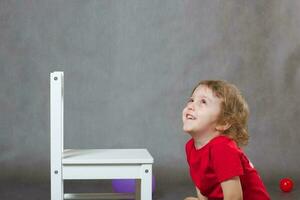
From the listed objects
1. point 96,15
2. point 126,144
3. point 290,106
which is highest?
point 96,15

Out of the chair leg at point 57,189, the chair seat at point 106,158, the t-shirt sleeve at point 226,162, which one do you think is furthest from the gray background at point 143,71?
the t-shirt sleeve at point 226,162

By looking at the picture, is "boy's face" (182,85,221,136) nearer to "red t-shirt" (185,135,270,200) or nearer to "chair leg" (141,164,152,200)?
"red t-shirt" (185,135,270,200)

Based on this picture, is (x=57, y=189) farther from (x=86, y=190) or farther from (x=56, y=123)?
(x=86, y=190)

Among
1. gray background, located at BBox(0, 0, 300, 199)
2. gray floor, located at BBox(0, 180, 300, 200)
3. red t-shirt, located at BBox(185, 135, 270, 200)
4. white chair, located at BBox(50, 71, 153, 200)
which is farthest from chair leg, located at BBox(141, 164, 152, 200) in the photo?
gray background, located at BBox(0, 0, 300, 199)

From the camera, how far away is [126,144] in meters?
3.79

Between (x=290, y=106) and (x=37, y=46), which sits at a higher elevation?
(x=37, y=46)

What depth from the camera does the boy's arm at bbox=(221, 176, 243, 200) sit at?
181cm

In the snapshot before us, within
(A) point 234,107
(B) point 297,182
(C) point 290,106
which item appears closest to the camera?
(A) point 234,107

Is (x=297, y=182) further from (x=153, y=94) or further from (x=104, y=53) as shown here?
(x=104, y=53)

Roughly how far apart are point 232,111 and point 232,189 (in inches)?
11.8

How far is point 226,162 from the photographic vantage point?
182 centimetres

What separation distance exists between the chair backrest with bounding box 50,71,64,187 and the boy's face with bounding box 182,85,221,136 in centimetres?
55

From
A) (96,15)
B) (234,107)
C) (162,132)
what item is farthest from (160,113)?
(234,107)

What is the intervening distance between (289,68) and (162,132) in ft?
3.39
